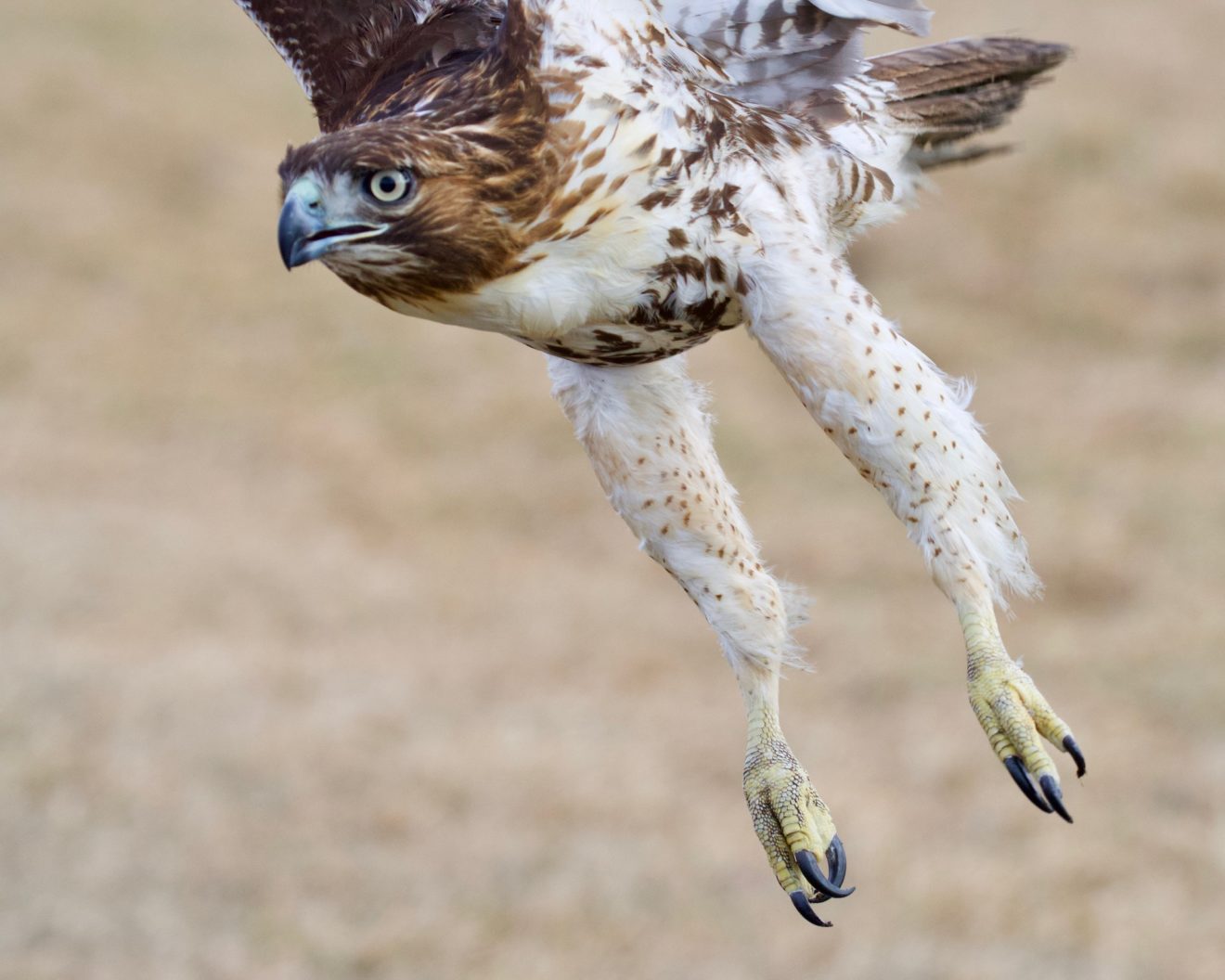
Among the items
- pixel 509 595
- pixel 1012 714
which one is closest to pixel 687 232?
pixel 1012 714

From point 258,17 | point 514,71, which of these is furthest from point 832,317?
point 258,17

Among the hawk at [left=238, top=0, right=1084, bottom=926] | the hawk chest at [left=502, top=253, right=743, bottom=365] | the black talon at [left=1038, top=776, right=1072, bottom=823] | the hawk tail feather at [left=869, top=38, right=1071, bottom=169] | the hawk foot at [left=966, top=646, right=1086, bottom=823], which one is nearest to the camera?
the hawk at [left=238, top=0, right=1084, bottom=926]

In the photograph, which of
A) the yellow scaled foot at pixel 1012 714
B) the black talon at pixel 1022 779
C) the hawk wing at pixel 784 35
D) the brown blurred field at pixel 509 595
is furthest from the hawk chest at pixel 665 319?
the brown blurred field at pixel 509 595

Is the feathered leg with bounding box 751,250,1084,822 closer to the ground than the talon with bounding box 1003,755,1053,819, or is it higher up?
higher up

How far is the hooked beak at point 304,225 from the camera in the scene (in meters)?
2.11

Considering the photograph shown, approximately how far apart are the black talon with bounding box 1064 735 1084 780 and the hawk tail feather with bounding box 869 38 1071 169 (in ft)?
3.99

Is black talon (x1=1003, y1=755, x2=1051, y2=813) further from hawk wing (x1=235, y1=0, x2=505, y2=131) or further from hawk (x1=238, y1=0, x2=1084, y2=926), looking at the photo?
hawk wing (x1=235, y1=0, x2=505, y2=131)

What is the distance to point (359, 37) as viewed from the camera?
8.76 ft

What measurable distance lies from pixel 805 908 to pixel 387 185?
1.41m

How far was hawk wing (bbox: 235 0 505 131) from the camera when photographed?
248 cm

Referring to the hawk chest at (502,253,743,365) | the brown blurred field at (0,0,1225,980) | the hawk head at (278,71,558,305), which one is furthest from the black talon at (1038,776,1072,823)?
the brown blurred field at (0,0,1225,980)

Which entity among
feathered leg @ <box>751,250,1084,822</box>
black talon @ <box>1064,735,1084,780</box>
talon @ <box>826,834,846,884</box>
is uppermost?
feathered leg @ <box>751,250,1084,822</box>

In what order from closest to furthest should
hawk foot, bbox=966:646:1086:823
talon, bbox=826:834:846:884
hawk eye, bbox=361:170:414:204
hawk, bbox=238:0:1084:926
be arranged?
hawk eye, bbox=361:170:414:204
hawk, bbox=238:0:1084:926
hawk foot, bbox=966:646:1086:823
talon, bbox=826:834:846:884

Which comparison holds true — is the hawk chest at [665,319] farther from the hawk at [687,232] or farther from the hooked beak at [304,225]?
the hooked beak at [304,225]
